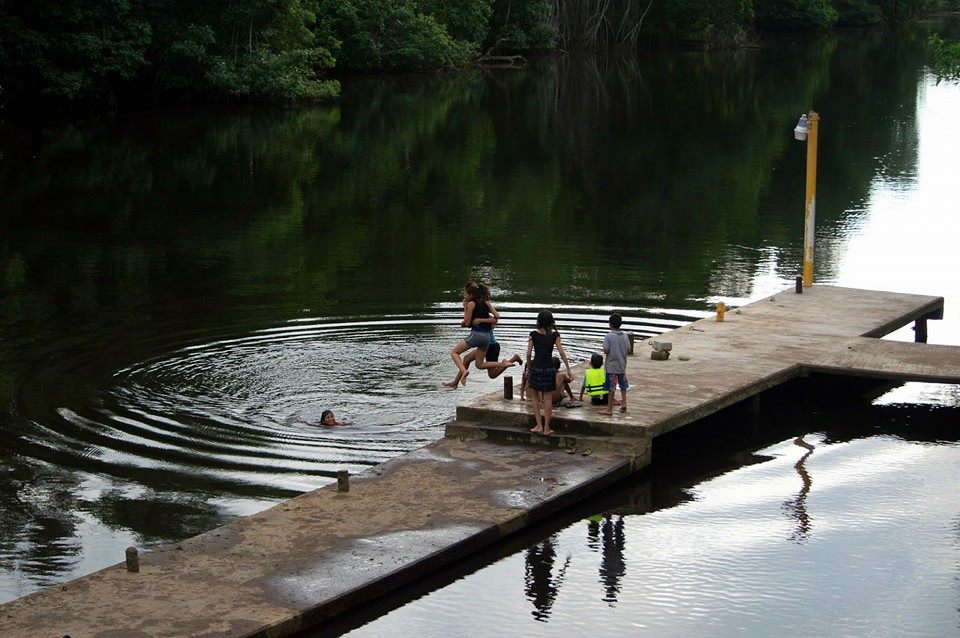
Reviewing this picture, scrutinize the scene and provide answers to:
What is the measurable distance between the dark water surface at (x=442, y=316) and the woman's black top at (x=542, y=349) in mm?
1677

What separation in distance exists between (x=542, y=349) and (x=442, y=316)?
8.00 m

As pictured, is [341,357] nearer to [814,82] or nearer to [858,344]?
[858,344]

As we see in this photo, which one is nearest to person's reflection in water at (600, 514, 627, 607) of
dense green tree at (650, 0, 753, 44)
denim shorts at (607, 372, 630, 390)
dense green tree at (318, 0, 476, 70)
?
denim shorts at (607, 372, 630, 390)

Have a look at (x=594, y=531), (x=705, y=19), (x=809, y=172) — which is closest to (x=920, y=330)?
(x=809, y=172)

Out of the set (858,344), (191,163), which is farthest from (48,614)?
(191,163)

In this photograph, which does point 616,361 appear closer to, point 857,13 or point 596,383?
point 596,383

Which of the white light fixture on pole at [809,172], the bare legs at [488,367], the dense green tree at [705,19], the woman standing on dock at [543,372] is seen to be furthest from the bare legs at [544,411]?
the dense green tree at [705,19]

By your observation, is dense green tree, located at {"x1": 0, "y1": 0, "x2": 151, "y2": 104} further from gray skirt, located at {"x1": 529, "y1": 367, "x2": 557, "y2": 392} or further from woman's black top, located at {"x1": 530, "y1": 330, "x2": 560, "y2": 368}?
gray skirt, located at {"x1": 529, "y1": 367, "x2": 557, "y2": 392}

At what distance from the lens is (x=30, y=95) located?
6219 cm

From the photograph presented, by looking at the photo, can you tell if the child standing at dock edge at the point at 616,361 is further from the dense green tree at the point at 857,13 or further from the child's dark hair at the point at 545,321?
the dense green tree at the point at 857,13

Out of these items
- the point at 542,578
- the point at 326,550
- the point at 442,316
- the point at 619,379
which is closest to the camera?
the point at 326,550

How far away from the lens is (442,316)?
24312 millimetres

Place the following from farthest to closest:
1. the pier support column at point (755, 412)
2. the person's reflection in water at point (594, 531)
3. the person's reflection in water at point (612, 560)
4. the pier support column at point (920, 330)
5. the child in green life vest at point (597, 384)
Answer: the pier support column at point (920, 330) < the pier support column at point (755, 412) < the child in green life vest at point (597, 384) < the person's reflection in water at point (594, 531) < the person's reflection in water at point (612, 560)

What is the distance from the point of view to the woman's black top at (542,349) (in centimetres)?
1634
